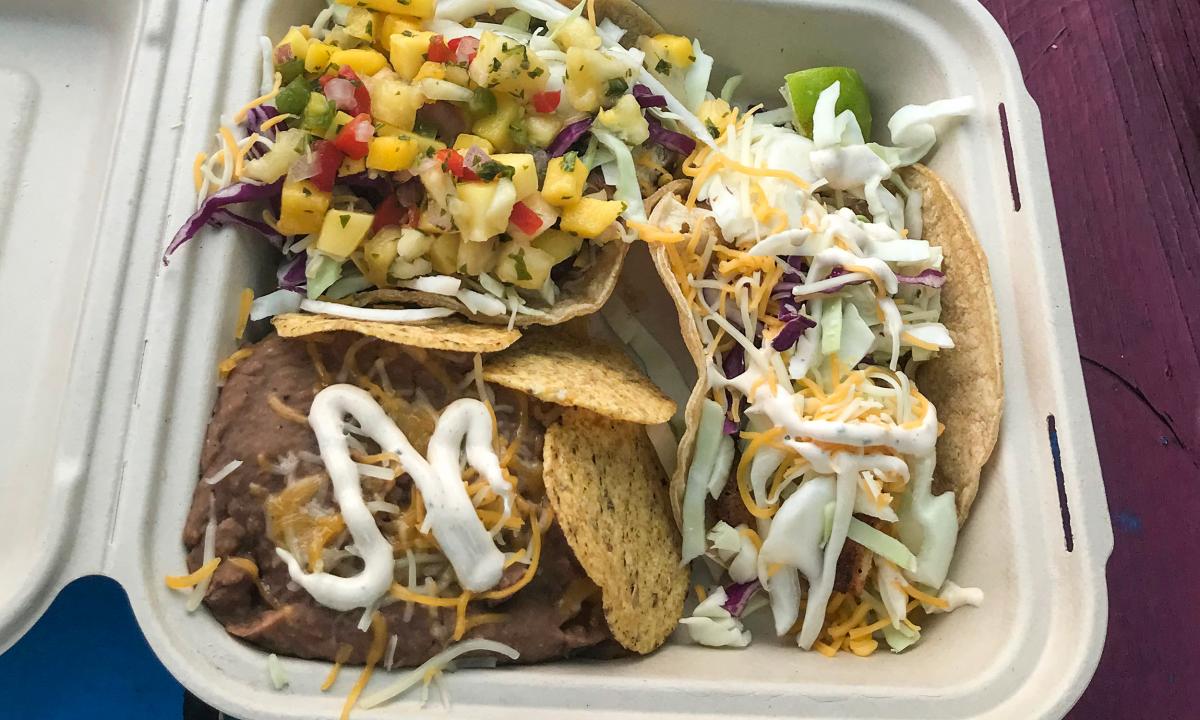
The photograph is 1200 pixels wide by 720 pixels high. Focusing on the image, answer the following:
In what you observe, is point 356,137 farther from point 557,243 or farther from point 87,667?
point 87,667

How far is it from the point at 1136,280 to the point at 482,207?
1.58 meters

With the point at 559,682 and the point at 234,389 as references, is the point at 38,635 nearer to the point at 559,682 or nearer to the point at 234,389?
the point at 234,389

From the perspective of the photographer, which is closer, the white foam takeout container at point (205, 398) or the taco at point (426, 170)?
the white foam takeout container at point (205, 398)

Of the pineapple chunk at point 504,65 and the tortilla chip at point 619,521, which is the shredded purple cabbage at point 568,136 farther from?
the tortilla chip at point 619,521

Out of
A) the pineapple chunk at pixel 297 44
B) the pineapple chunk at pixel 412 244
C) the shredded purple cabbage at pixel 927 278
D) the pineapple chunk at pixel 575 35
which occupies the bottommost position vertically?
the pineapple chunk at pixel 412 244

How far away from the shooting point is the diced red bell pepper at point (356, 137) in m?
1.24

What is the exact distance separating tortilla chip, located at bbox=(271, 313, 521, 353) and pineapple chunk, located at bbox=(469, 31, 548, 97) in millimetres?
398

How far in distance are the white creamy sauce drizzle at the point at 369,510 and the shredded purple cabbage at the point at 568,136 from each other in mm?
487

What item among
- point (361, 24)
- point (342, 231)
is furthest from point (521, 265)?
point (361, 24)

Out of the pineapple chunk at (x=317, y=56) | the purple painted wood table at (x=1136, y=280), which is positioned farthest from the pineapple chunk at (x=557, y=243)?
the purple painted wood table at (x=1136, y=280)

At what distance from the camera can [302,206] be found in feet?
4.11

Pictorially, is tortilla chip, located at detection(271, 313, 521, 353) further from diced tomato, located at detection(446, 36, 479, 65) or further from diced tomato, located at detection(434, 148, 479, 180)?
diced tomato, located at detection(446, 36, 479, 65)

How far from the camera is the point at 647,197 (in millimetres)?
1485

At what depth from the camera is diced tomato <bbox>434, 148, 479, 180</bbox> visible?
1235 millimetres
